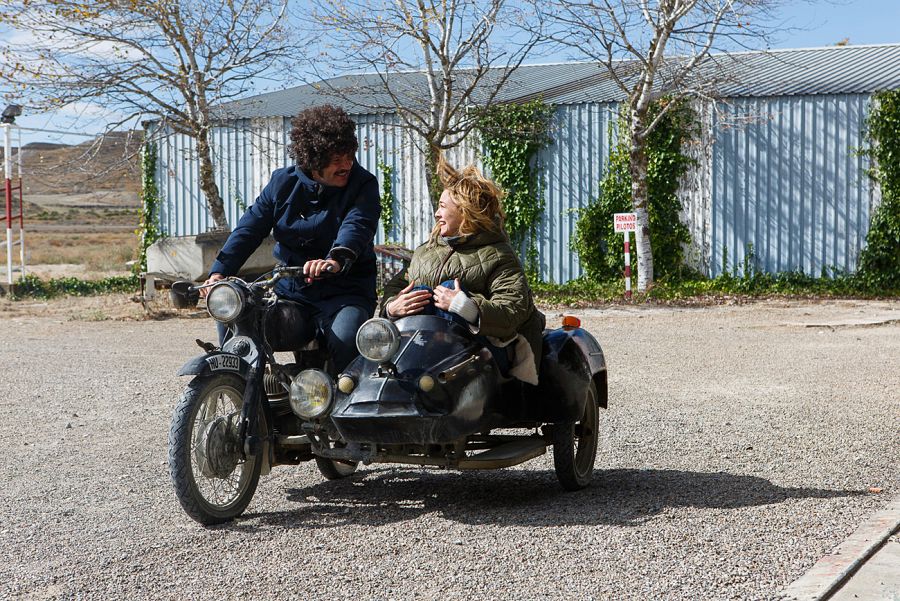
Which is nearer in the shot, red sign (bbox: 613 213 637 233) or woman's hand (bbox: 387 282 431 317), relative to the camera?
woman's hand (bbox: 387 282 431 317)

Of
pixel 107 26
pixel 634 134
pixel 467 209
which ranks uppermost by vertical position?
pixel 107 26

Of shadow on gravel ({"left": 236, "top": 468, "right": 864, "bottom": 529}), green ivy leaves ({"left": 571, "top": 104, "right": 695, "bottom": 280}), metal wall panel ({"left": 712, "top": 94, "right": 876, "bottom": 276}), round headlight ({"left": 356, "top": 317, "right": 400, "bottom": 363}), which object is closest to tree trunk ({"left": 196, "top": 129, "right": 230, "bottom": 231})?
green ivy leaves ({"left": 571, "top": 104, "right": 695, "bottom": 280})

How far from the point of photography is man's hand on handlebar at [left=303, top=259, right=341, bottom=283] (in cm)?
507

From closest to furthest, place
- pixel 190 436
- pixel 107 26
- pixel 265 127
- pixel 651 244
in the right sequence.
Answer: pixel 190 436 < pixel 107 26 < pixel 651 244 < pixel 265 127

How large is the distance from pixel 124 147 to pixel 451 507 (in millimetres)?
15757

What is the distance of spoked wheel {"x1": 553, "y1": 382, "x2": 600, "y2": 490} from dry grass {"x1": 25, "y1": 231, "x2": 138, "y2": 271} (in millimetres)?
24146

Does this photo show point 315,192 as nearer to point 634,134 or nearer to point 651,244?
point 634,134

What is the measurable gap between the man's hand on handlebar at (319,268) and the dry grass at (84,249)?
80.3 feet

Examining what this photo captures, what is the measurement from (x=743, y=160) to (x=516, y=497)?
14.4 metres

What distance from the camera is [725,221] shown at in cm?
1911

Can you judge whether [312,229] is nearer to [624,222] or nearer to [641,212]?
[624,222]

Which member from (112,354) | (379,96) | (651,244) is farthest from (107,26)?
(651,244)

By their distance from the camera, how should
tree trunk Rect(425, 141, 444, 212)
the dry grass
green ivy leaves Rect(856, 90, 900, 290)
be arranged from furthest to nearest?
the dry grass, tree trunk Rect(425, 141, 444, 212), green ivy leaves Rect(856, 90, 900, 290)

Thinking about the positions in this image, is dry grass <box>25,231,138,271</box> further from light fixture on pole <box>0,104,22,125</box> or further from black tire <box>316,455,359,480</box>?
black tire <box>316,455,359,480</box>
